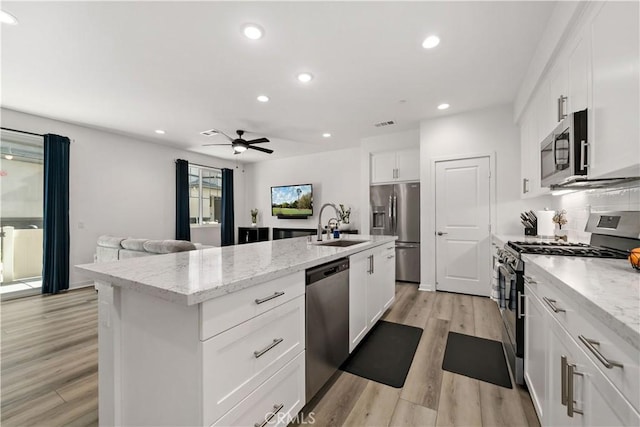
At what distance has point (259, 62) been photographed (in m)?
2.51

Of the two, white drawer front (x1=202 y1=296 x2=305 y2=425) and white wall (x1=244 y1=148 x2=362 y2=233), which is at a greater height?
white wall (x1=244 y1=148 x2=362 y2=233)

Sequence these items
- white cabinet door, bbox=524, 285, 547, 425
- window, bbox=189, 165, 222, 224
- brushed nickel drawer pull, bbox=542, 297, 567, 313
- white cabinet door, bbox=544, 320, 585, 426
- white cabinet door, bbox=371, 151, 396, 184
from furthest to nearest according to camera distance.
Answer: window, bbox=189, 165, 222, 224, white cabinet door, bbox=371, 151, 396, 184, white cabinet door, bbox=524, 285, 547, 425, brushed nickel drawer pull, bbox=542, 297, 567, 313, white cabinet door, bbox=544, 320, 585, 426

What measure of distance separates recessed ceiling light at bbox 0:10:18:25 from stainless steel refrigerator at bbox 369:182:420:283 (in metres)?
4.59

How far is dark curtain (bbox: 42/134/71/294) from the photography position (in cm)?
384

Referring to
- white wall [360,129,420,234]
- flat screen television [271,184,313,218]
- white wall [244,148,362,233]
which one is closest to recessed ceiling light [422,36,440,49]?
white wall [360,129,420,234]

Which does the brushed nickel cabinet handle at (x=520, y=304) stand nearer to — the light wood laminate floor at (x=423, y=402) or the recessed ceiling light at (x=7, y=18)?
the light wood laminate floor at (x=423, y=402)

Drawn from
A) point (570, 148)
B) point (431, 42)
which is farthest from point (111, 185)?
point (570, 148)

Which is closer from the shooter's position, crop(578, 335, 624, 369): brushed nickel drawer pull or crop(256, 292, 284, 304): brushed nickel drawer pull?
crop(578, 335, 624, 369): brushed nickel drawer pull

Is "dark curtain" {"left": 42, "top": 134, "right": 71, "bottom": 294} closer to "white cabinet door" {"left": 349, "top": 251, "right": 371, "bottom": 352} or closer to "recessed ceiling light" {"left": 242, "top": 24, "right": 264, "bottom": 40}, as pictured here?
"recessed ceiling light" {"left": 242, "top": 24, "right": 264, "bottom": 40}

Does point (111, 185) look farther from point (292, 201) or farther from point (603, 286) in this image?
point (603, 286)

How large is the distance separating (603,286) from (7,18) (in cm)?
388

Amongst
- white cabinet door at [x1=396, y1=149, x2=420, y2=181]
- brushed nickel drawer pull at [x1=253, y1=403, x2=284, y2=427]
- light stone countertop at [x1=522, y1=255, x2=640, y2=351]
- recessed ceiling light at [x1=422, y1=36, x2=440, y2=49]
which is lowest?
brushed nickel drawer pull at [x1=253, y1=403, x2=284, y2=427]

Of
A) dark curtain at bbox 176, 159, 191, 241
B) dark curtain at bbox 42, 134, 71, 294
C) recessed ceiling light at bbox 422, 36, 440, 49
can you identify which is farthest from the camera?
dark curtain at bbox 176, 159, 191, 241

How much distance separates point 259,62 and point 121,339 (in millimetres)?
2471
